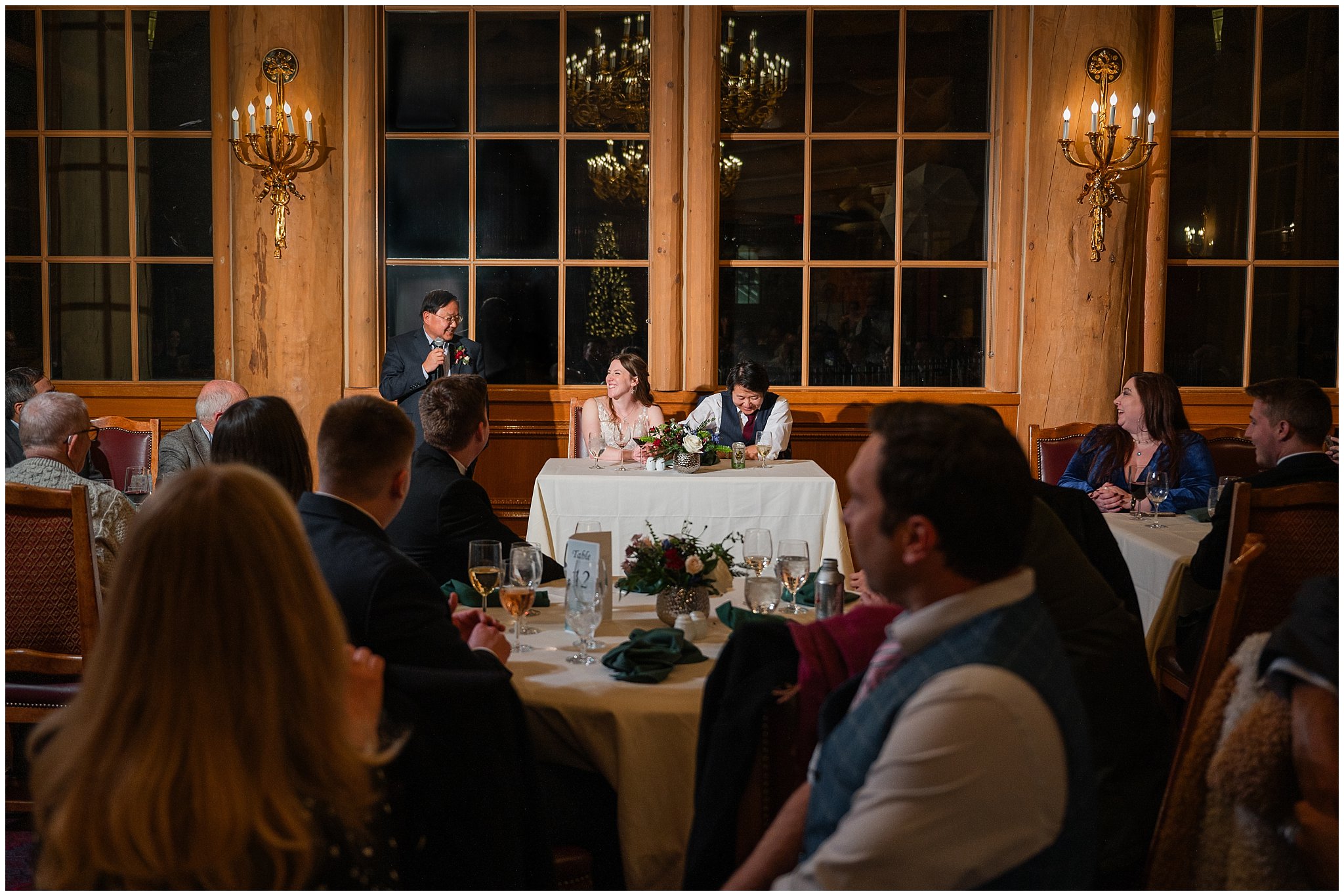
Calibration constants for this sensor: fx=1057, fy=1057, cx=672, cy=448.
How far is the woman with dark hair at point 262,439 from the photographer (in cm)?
237

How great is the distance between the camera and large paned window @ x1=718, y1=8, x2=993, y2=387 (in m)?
6.41

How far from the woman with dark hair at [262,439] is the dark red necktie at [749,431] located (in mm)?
3533

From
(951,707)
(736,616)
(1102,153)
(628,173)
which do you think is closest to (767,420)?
(628,173)

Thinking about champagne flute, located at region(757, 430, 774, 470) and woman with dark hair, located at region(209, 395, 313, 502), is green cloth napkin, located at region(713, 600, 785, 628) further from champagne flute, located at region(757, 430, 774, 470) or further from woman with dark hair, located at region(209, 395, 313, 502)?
champagne flute, located at region(757, 430, 774, 470)

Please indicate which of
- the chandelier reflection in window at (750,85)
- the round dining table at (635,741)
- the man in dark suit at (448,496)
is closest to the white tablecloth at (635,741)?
the round dining table at (635,741)

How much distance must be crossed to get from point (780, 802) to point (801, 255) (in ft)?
17.1

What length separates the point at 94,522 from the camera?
112 inches

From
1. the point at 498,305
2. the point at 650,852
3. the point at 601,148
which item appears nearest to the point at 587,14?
the point at 601,148

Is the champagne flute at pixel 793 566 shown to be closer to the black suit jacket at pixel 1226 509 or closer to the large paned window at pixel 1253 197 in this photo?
the black suit jacket at pixel 1226 509

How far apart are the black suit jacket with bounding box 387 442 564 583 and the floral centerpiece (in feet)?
1.93

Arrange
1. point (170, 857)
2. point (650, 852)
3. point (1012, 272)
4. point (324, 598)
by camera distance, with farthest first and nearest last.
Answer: point (1012, 272), point (650, 852), point (324, 598), point (170, 857)

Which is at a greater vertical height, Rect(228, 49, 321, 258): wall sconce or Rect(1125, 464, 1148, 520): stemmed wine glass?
Rect(228, 49, 321, 258): wall sconce

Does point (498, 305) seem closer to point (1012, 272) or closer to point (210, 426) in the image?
point (210, 426)

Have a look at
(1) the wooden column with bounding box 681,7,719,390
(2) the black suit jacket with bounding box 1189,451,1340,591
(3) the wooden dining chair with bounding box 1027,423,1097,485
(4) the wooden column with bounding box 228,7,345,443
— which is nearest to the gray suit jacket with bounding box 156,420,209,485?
(4) the wooden column with bounding box 228,7,345,443
